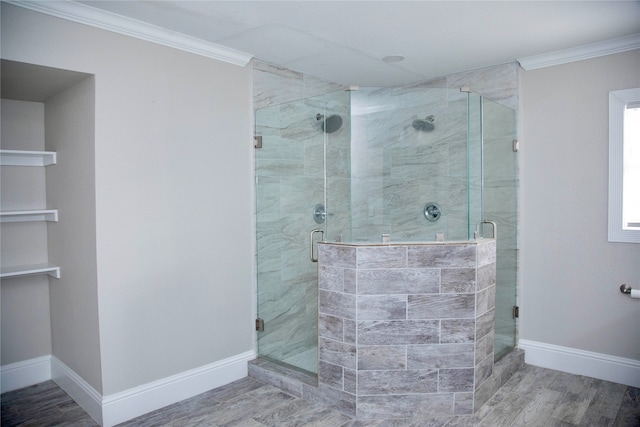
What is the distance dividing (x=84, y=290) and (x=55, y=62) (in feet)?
4.07

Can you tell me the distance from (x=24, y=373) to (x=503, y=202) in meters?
3.41

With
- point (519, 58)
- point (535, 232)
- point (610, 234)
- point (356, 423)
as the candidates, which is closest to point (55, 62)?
point (356, 423)

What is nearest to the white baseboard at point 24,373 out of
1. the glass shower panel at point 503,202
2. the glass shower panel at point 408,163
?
the glass shower panel at point 408,163

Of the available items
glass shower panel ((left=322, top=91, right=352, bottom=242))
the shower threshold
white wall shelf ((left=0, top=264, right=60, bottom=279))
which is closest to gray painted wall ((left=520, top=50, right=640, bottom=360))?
the shower threshold

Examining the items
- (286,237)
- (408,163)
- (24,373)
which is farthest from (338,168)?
(24,373)

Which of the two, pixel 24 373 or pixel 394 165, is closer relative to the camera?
pixel 394 165

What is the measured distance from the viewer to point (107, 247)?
2.45m

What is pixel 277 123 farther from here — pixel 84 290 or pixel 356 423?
pixel 356 423

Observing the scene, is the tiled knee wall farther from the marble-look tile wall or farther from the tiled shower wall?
the marble-look tile wall

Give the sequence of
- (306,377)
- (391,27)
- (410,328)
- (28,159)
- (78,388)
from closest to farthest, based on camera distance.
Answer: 1. (410,328)
2. (391,27)
3. (78,388)
4. (306,377)
5. (28,159)

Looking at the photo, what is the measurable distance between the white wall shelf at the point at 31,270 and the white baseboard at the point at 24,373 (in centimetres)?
59

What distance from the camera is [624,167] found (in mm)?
2922

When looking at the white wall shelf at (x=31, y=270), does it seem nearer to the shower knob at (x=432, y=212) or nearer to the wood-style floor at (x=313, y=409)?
the wood-style floor at (x=313, y=409)

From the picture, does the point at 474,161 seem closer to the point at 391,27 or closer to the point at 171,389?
the point at 391,27
